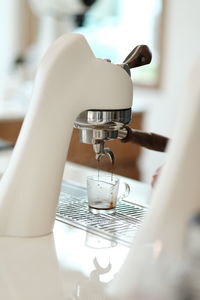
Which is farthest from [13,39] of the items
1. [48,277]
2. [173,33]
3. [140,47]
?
[48,277]

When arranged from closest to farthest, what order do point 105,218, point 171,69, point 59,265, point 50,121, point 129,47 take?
point 59,265 < point 50,121 < point 105,218 < point 171,69 < point 129,47

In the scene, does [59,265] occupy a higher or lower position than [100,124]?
lower

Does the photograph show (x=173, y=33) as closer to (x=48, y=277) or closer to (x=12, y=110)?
(x=12, y=110)

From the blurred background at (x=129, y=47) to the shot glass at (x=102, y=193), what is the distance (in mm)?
1947

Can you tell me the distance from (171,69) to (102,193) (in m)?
2.76

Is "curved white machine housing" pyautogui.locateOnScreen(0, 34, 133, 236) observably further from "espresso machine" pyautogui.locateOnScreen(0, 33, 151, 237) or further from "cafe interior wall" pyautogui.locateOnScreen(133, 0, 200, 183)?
"cafe interior wall" pyautogui.locateOnScreen(133, 0, 200, 183)

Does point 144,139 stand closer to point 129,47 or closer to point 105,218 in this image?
point 105,218

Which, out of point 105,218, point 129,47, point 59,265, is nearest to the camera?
point 59,265

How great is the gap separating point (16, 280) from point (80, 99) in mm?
359

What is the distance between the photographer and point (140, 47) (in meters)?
1.13

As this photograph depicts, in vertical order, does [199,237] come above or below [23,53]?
below

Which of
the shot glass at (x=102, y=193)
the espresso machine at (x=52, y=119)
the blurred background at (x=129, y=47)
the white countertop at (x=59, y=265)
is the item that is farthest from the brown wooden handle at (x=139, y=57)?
the blurred background at (x=129, y=47)

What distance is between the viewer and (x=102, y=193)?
1.18 meters

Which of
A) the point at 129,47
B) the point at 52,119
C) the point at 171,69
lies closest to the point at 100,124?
the point at 52,119
